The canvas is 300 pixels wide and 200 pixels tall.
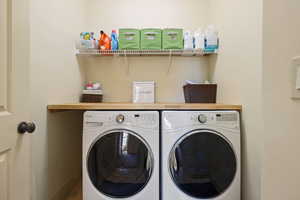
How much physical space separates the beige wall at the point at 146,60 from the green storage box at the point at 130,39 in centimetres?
31

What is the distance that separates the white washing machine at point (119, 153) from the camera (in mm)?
1560

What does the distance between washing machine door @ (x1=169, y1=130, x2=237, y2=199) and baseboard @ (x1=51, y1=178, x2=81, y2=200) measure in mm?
1086

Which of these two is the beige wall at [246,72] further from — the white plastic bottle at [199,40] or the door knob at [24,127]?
the door knob at [24,127]

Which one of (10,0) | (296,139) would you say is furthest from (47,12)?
(296,139)

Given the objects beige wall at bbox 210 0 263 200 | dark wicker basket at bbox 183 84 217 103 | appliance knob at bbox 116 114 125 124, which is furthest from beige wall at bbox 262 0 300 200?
dark wicker basket at bbox 183 84 217 103

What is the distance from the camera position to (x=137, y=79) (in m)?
2.46

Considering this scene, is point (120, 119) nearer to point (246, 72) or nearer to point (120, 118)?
point (120, 118)

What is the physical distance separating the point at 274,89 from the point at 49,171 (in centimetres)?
173

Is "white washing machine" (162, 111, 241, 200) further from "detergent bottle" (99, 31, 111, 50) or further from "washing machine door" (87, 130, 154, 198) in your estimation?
"detergent bottle" (99, 31, 111, 50)

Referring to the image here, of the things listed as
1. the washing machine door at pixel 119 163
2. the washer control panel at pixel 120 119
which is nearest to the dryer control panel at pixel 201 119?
the washer control panel at pixel 120 119

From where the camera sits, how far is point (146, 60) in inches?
96.8

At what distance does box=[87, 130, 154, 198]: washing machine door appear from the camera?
1.57 metres

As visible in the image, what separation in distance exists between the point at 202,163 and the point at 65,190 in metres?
1.36

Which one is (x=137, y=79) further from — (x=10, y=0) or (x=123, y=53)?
(x=10, y=0)
